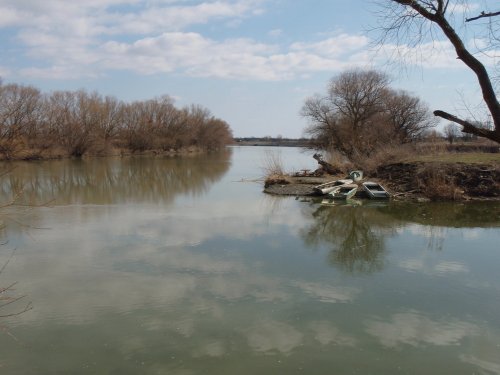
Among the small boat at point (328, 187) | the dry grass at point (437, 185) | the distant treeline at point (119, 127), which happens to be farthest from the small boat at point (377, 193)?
the distant treeline at point (119, 127)

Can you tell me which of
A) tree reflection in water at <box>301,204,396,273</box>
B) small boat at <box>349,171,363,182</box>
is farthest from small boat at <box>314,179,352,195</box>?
tree reflection in water at <box>301,204,396,273</box>

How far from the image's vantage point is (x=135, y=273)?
772 cm

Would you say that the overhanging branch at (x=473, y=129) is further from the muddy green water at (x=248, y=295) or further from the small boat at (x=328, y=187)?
the small boat at (x=328, y=187)

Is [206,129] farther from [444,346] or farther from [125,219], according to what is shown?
[444,346]

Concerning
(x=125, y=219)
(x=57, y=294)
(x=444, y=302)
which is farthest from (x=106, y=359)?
(x=125, y=219)

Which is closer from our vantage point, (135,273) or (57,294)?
(57,294)

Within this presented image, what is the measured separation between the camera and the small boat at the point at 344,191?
59.5 feet

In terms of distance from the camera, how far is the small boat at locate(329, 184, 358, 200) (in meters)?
18.1

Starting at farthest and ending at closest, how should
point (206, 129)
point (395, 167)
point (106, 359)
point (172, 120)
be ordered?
point (206, 129) < point (172, 120) < point (395, 167) < point (106, 359)

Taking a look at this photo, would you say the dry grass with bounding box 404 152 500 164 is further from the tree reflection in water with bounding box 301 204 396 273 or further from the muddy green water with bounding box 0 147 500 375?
the muddy green water with bounding box 0 147 500 375

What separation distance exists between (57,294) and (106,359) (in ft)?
7.81

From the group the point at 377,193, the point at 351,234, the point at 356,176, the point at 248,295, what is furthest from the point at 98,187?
the point at 248,295

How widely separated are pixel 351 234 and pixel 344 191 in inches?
279

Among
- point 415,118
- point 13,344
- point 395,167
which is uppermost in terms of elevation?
point 415,118
